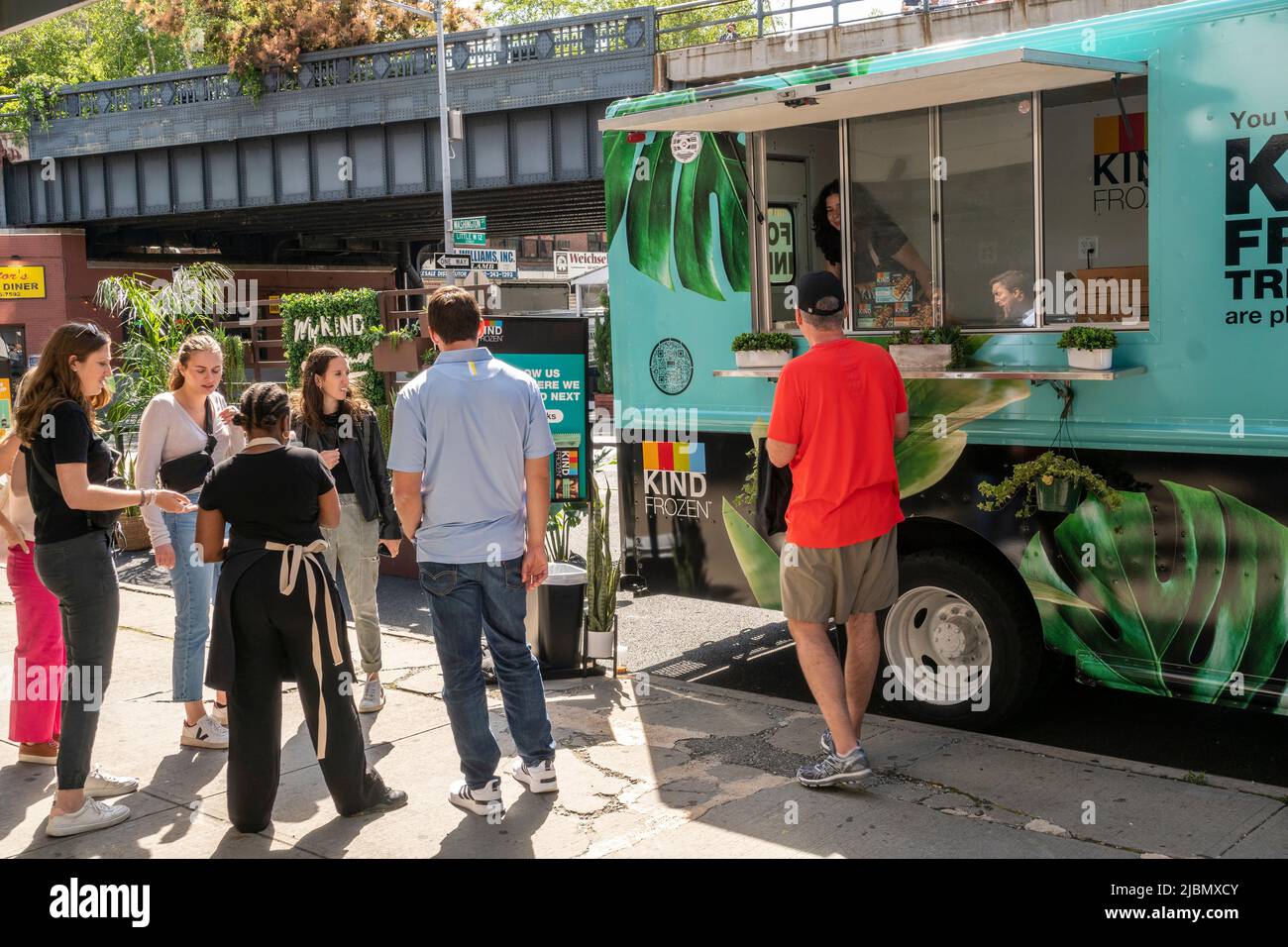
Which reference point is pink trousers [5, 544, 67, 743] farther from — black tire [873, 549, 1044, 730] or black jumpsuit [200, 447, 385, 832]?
black tire [873, 549, 1044, 730]

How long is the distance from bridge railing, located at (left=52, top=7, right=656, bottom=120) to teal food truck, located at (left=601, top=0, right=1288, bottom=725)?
19.7m

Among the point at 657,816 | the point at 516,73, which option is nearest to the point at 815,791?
the point at 657,816

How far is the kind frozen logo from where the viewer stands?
23.0ft

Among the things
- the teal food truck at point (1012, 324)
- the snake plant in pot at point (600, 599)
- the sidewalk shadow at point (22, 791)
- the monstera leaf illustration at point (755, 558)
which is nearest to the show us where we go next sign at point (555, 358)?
the teal food truck at point (1012, 324)

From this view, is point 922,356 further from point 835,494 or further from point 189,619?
point 189,619

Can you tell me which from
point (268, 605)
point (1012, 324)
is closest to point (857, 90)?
point (1012, 324)

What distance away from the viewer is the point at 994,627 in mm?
5883

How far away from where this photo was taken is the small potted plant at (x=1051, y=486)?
5453 mm

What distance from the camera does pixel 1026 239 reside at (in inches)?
242

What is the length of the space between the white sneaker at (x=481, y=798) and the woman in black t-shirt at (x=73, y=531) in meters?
1.36

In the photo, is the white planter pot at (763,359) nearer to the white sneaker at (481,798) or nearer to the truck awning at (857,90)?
the truck awning at (857,90)

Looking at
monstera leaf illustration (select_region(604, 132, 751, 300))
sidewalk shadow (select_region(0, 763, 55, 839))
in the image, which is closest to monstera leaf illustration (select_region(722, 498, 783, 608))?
monstera leaf illustration (select_region(604, 132, 751, 300))

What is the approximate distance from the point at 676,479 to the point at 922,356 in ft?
5.57
